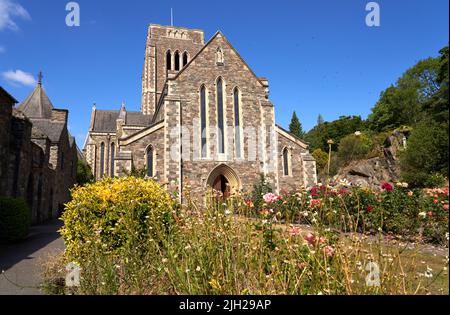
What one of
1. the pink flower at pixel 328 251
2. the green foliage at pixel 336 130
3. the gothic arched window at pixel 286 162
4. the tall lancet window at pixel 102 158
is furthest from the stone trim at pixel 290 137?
the green foliage at pixel 336 130

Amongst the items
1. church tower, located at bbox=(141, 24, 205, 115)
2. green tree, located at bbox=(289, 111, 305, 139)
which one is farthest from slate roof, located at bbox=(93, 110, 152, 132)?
green tree, located at bbox=(289, 111, 305, 139)

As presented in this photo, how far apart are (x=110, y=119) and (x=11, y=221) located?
38.5 meters

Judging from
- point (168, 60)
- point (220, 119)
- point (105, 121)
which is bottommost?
point (220, 119)

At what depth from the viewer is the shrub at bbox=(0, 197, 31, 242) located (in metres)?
10.5

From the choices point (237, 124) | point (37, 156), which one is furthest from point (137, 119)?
point (237, 124)

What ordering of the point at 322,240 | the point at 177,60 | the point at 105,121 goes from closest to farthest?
the point at 322,240, the point at 177,60, the point at 105,121

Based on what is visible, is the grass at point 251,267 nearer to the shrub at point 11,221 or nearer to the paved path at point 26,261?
the paved path at point 26,261

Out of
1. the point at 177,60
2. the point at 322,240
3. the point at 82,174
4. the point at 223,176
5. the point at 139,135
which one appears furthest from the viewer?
the point at 177,60

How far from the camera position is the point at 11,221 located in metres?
10.6

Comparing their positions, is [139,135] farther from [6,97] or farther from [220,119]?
[6,97]

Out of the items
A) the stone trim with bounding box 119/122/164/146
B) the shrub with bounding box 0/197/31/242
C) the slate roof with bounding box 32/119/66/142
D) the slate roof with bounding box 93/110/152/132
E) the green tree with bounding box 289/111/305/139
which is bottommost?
the shrub with bounding box 0/197/31/242

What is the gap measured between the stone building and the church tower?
1391 centimetres

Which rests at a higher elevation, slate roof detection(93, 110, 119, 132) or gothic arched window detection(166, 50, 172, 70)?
gothic arched window detection(166, 50, 172, 70)

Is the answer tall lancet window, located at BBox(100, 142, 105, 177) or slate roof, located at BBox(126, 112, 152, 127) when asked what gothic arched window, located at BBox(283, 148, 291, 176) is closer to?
slate roof, located at BBox(126, 112, 152, 127)
